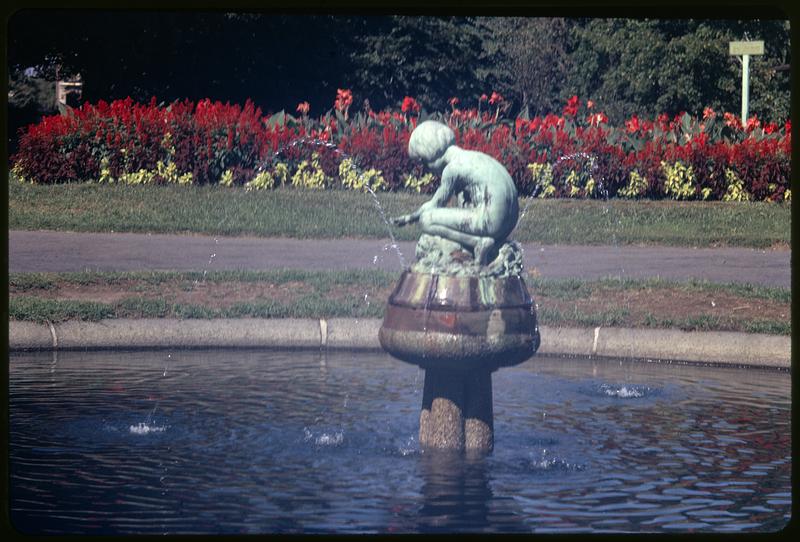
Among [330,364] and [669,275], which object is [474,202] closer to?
[330,364]

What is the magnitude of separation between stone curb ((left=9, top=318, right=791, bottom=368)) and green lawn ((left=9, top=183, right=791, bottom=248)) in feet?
16.7

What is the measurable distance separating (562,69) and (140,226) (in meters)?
26.9

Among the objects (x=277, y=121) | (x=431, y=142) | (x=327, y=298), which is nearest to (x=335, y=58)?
(x=277, y=121)

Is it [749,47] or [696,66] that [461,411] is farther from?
[696,66]

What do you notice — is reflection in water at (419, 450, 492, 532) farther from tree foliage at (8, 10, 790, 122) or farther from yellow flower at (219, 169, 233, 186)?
tree foliage at (8, 10, 790, 122)

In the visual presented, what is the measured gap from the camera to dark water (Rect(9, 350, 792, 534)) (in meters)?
6.71

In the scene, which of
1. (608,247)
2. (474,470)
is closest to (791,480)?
(474,470)

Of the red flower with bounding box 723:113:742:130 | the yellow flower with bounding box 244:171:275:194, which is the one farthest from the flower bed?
the red flower with bounding box 723:113:742:130

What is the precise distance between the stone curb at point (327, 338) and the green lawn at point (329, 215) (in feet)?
16.7

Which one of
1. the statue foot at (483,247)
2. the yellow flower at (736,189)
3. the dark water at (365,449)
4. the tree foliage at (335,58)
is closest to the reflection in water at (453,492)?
the dark water at (365,449)

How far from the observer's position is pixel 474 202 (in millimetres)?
7746

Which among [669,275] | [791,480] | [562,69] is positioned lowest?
[791,480]

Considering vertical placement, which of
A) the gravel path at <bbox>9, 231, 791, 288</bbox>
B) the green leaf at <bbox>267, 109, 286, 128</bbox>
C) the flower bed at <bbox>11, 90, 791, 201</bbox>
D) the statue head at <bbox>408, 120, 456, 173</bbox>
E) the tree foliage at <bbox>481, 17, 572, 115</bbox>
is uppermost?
the tree foliage at <bbox>481, 17, 572, 115</bbox>

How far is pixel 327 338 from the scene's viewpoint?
1125 cm
